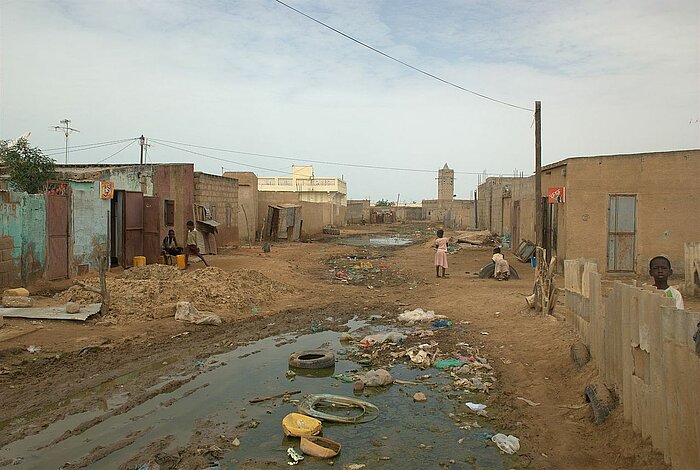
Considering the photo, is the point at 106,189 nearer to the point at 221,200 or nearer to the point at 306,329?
the point at 306,329

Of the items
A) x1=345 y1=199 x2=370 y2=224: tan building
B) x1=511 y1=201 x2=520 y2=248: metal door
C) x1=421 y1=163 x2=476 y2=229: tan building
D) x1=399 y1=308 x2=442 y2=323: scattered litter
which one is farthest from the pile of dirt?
x1=345 y1=199 x2=370 y2=224: tan building

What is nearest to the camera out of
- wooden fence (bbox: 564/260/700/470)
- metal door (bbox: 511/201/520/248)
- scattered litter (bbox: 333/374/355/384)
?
wooden fence (bbox: 564/260/700/470)

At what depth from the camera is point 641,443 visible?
4426 millimetres

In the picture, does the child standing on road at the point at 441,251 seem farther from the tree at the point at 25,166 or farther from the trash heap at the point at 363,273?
the tree at the point at 25,166

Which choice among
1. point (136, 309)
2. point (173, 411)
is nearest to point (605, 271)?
point (136, 309)

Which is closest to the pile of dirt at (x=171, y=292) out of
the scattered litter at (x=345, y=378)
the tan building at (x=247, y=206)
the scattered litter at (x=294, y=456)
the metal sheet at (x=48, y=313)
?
the metal sheet at (x=48, y=313)

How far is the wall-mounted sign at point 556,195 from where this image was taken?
627 inches

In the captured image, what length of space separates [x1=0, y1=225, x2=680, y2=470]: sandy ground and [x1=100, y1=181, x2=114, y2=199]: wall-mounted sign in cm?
305

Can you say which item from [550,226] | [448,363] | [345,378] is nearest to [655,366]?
[448,363]

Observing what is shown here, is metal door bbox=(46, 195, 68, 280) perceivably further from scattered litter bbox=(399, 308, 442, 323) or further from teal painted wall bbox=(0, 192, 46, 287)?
scattered litter bbox=(399, 308, 442, 323)

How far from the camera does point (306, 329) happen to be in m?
10.1

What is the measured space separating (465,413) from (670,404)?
2397 mm

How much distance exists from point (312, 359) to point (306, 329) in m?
2.43

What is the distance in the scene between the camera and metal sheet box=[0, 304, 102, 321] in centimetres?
923
